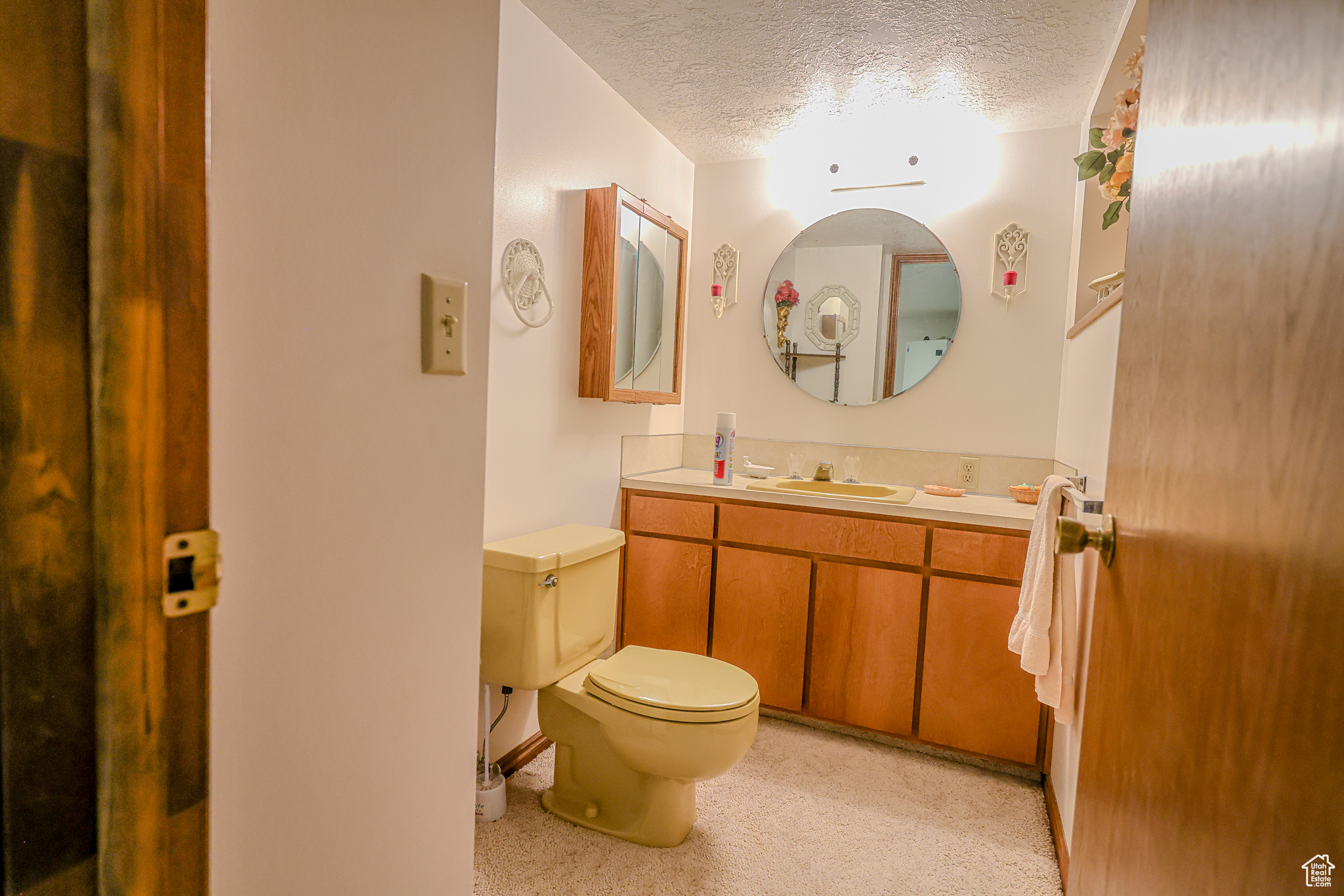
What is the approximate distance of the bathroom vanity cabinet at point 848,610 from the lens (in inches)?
84.0

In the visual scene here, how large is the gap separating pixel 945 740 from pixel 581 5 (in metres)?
2.51

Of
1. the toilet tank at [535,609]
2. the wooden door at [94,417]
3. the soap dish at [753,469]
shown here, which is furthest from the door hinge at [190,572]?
the soap dish at [753,469]

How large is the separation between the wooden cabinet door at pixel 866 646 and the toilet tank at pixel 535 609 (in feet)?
2.90

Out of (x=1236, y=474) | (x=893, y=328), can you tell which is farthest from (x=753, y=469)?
(x=1236, y=474)

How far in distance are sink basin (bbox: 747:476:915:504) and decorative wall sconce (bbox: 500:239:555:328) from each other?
1.04 m

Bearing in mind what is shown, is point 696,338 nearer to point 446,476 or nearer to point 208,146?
point 446,476

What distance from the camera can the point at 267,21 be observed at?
59cm

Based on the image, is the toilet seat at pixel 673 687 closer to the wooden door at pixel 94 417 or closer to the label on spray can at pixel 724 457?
the label on spray can at pixel 724 457

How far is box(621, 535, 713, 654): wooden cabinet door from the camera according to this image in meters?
2.51

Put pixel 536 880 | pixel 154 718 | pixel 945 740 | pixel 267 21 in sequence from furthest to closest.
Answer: pixel 945 740
pixel 536 880
pixel 267 21
pixel 154 718

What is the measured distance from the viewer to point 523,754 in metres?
2.14

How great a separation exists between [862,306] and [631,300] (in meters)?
1.00

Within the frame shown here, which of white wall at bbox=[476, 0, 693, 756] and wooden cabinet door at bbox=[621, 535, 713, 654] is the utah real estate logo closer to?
white wall at bbox=[476, 0, 693, 756]

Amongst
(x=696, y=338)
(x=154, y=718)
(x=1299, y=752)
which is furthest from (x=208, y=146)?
(x=696, y=338)
